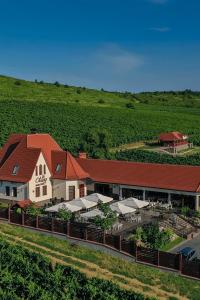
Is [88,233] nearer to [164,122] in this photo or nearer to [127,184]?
[127,184]

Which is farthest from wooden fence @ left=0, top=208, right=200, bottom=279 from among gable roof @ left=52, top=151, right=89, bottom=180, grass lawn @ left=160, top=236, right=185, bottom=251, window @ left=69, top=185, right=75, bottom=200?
window @ left=69, top=185, right=75, bottom=200

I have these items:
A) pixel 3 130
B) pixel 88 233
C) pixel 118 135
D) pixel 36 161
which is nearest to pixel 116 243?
pixel 88 233

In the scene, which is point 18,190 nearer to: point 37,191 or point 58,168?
point 37,191

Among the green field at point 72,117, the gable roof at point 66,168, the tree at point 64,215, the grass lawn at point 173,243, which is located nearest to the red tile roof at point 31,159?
the gable roof at point 66,168

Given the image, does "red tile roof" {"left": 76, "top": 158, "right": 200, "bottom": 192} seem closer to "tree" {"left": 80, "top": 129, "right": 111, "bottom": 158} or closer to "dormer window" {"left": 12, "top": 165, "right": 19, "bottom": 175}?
"dormer window" {"left": 12, "top": 165, "right": 19, "bottom": 175}

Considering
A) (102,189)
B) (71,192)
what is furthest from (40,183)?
(102,189)

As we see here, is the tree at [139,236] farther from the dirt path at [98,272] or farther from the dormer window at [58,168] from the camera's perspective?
the dormer window at [58,168]
